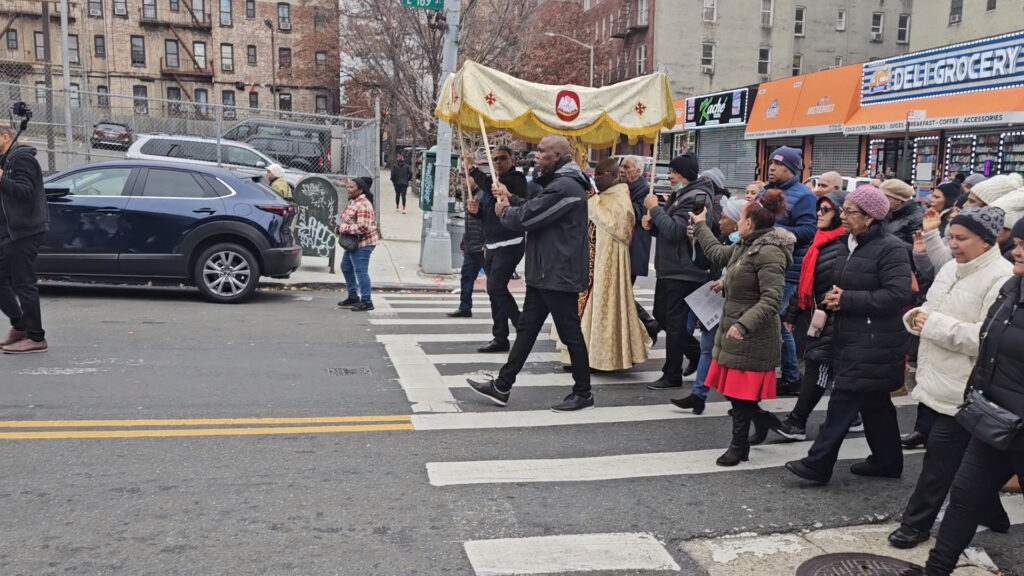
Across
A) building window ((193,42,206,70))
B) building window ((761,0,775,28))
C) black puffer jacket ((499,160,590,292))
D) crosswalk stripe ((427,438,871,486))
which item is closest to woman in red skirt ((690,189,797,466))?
crosswalk stripe ((427,438,871,486))

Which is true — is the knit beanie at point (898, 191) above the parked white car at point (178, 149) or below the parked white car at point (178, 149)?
below

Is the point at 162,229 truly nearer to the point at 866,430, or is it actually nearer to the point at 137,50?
the point at 866,430

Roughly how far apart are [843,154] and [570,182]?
28.1 metres

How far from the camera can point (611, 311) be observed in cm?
759

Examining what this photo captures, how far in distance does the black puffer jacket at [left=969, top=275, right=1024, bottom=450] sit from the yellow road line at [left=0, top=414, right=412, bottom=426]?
3.76m

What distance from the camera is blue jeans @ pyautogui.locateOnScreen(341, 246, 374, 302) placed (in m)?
10.5

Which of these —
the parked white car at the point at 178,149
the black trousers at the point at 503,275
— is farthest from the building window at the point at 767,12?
the black trousers at the point at 503,275

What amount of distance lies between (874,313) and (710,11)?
50.8 meters

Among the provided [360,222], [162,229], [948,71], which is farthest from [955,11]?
[162,229]

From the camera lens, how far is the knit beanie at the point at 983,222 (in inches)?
161

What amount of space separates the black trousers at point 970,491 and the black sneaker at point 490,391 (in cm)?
341

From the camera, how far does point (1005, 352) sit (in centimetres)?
358

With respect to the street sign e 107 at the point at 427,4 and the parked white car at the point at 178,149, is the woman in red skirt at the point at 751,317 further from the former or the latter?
the parked white car at the point at 178,149

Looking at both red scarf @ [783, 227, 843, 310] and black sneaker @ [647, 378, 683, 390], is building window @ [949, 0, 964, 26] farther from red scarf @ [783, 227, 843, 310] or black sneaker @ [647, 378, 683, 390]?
red scarf @ [783, 227, 843, 310]
